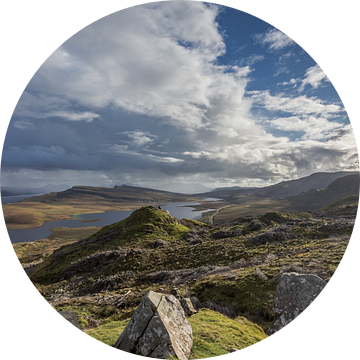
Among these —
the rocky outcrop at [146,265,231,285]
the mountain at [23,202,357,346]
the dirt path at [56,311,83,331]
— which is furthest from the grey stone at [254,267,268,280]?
the dirt path at [56,311,83,331]

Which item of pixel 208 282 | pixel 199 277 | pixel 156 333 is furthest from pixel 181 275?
pixel 156 333

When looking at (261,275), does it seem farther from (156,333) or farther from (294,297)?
(156,333)

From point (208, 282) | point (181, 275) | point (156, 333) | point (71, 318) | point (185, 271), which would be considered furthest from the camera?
point (185, 271)

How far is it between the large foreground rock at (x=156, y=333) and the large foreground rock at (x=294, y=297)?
202 inches

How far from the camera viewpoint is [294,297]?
8961mm

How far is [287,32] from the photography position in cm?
641

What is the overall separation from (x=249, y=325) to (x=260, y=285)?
4.12 m

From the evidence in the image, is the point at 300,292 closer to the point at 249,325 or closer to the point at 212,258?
the point at 249,325

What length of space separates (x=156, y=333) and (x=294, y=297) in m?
7.36

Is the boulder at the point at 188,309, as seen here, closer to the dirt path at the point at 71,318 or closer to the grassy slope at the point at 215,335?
the grassy slope at the point at 215,335

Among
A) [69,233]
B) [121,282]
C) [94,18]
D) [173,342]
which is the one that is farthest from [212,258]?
[69,233]

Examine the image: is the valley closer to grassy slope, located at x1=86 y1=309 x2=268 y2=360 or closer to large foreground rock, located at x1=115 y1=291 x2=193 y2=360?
grassy slope, located at x1=86 y1=309 x2=268 y2=360

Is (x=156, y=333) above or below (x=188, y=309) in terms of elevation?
Result: above

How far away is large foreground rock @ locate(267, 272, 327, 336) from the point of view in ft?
28.5
